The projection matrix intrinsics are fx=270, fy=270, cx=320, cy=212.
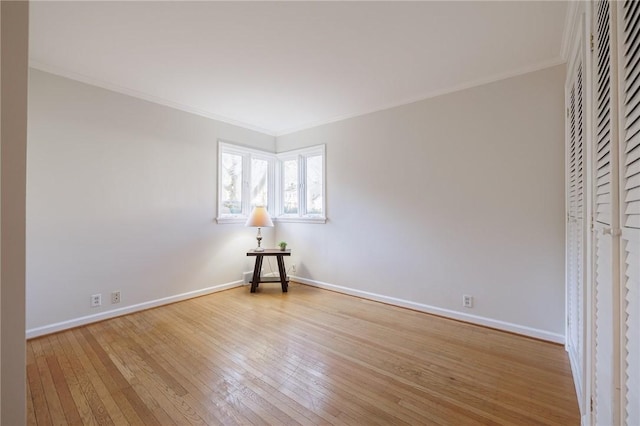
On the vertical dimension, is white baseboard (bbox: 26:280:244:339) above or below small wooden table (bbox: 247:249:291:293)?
below

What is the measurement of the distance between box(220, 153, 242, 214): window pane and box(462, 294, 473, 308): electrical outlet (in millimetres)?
3239

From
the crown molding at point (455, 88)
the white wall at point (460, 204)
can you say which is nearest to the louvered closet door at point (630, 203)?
the white wall at point (460, 204)

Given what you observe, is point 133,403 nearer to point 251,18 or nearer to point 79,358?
point 79,358

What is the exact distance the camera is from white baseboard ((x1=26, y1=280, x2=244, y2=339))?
8.14 ft

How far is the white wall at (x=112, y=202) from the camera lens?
97.9 inches

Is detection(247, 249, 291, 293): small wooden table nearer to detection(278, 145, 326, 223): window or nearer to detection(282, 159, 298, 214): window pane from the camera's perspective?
detection(278, 145, 326, 223): window

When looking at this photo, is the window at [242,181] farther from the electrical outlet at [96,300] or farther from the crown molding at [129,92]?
the electrical outlet at [96,300]

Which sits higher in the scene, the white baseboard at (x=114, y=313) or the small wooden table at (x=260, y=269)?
the small wooden table at (x=260, y=269)

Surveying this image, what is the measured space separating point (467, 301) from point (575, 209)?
1370 mm

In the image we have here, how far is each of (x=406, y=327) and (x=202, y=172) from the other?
10.4ft

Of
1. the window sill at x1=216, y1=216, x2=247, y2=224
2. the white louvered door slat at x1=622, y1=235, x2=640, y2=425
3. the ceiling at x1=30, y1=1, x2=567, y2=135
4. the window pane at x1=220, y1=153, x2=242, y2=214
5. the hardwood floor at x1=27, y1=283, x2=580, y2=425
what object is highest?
the ceiling at x1=30, y1=1, x2=567, y2=135

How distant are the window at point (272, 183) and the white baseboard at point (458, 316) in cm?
110

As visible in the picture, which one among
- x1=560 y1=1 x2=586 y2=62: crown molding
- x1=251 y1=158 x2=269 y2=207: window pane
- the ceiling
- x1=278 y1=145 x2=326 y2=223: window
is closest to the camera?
x1=560 y1=1 x2=586 y2=62: crown molding

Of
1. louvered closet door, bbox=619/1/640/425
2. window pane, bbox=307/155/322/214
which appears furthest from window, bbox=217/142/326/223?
louvered closet door, bbox=619/1/640/425
